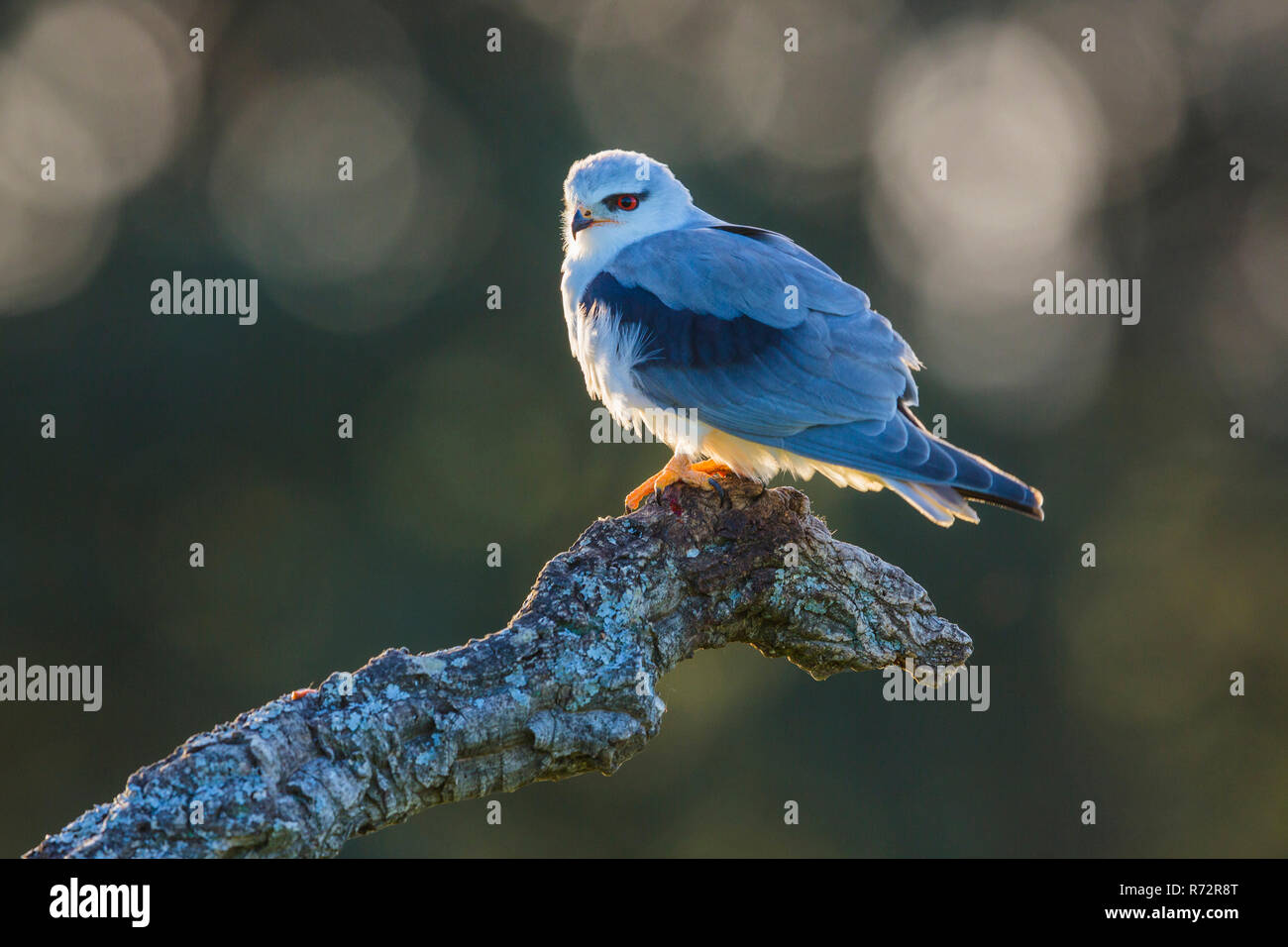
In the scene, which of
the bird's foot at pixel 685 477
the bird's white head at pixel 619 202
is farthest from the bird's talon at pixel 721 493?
the bird's white head at pixel 619 202

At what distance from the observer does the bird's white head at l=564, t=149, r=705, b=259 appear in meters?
5.94

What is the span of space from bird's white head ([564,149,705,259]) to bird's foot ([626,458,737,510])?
1.17 meters

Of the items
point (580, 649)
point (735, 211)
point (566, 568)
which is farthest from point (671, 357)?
point (735, 211)

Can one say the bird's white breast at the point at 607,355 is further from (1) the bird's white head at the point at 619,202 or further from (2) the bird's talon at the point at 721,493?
(2) the bird's talon at the point at 721,493

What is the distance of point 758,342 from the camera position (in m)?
5.32

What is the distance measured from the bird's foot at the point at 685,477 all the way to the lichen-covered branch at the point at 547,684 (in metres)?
0.11

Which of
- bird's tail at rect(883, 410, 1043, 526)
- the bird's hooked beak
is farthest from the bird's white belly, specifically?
bird's tail at rect(883, 410, 1043, 526)

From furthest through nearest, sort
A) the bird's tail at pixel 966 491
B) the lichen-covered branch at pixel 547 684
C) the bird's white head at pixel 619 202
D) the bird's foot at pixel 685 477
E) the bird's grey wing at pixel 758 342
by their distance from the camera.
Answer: the bird's white head at pixel 619 202
the bird's grey wing at pixel 758 342
the bird's foot at pixel 685 477
the bird's tail at pixel 966 491
the lichen-covered branch at pixel 547 684

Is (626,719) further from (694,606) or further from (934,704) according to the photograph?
(934,704)

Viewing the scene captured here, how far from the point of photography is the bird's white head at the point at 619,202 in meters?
5.94

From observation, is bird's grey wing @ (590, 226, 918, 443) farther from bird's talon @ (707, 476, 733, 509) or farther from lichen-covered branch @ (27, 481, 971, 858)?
lichen-covered branch @ (27, 481, 971, 858)

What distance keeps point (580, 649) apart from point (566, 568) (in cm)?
39

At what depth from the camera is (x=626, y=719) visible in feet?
13.0

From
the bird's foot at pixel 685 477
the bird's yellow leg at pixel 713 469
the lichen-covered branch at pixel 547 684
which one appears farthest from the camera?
the bird's yellow leg at pixel 713 469
